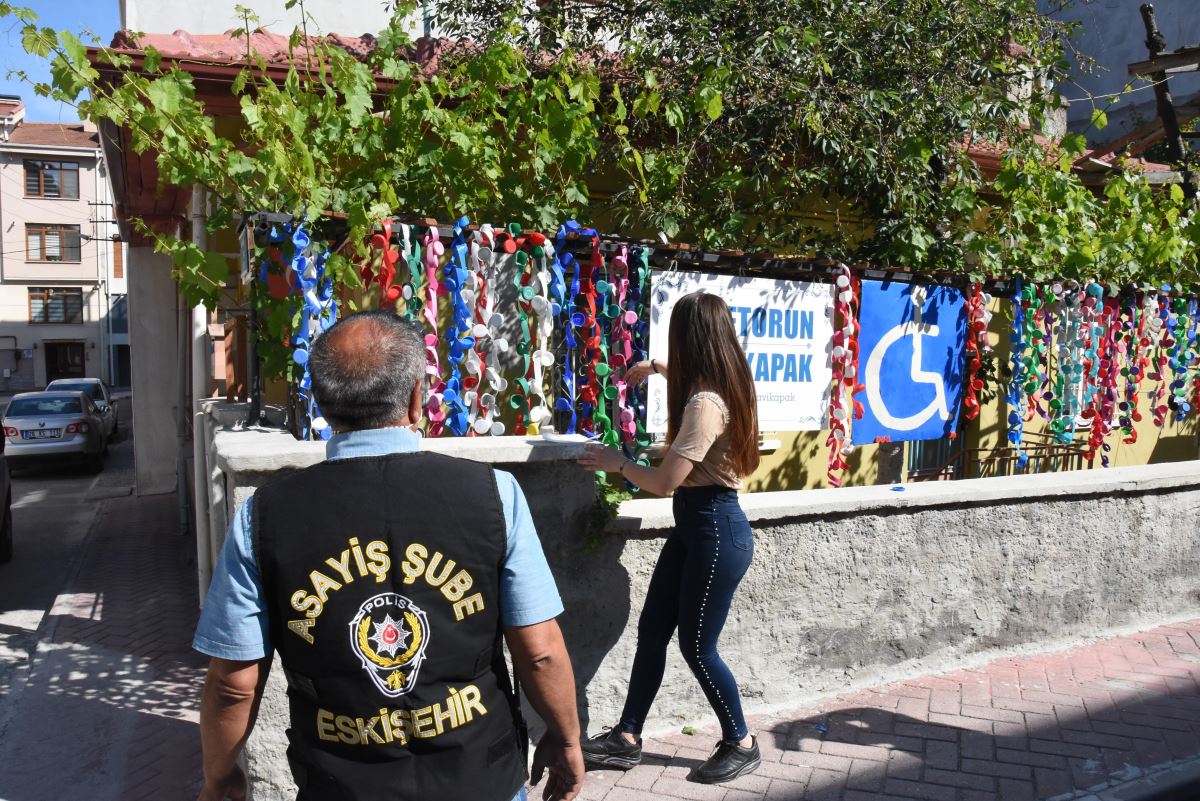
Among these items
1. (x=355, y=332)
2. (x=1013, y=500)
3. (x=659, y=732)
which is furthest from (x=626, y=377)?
(x=1013, y=500)

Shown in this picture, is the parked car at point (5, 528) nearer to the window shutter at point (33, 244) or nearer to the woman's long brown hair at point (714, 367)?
the woman's long brown hair at point (714, 367)

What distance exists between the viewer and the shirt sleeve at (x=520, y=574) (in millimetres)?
1973

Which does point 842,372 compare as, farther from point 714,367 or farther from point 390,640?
point 390,640

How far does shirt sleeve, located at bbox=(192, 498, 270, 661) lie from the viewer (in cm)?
186

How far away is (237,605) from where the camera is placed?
73.8 inches

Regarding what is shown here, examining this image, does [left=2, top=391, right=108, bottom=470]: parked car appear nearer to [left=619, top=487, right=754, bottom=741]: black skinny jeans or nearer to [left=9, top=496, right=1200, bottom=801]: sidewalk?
[left=9, top=496, right=1200, bottom=801]: sidewalk

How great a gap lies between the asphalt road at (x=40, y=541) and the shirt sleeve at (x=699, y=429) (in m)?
3.91

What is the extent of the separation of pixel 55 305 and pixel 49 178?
584 cm

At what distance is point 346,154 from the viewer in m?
4.27

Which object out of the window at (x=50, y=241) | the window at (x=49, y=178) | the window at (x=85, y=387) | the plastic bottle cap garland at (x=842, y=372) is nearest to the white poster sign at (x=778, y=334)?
the plastic bottle cap garland at (x=842, y=372)

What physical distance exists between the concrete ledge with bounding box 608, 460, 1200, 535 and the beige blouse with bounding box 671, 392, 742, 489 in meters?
0.63

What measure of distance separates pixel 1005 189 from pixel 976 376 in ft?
4.86

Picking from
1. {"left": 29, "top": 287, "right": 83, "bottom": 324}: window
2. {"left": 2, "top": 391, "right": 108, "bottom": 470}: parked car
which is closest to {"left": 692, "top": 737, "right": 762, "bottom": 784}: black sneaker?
{"left": 2, "top": 391, "right": 108, "bottom": 470}: parked car

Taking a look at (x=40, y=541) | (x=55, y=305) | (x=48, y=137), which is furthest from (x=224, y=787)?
(x=55, y=305)
